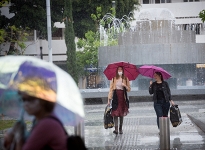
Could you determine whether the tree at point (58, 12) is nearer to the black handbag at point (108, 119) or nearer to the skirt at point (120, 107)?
A: the skirt at point (120, 107)

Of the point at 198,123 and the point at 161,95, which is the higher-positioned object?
the point at 161,95

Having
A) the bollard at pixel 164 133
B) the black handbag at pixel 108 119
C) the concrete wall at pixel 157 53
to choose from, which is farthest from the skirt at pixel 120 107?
the concrete wall at pixel 157 53

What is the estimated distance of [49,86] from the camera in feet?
15.0

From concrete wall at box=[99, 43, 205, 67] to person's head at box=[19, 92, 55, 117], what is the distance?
27.9 m

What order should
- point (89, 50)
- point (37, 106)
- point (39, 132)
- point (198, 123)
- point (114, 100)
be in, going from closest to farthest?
point (39, 132) < point (37, 106) < point (114, 100) < point (198, 123) < point (89, 50)

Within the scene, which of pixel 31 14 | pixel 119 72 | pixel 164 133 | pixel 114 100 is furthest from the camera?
pixel 31 14

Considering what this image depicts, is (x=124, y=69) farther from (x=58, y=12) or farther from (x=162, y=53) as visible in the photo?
(x=58, y=12)

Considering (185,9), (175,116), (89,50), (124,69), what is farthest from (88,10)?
(175,116)

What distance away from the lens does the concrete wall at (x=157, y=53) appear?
32156 mm

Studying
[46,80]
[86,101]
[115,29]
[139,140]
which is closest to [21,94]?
[46,80]

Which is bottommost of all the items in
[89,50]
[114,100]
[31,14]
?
[89,50]

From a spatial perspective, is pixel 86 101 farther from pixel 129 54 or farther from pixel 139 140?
pixel 139 140

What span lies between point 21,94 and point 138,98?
27129 mm

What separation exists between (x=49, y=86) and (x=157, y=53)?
2787 centimetres
